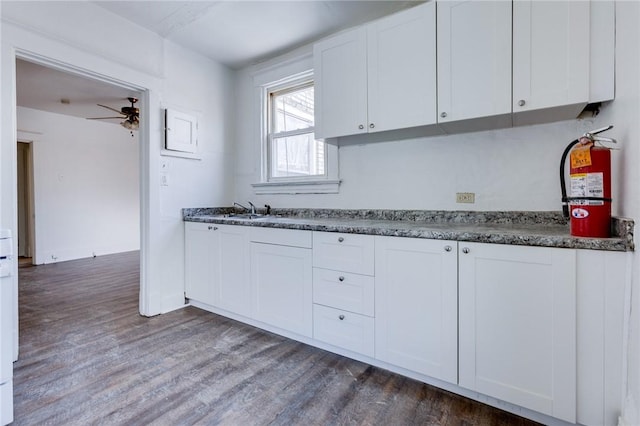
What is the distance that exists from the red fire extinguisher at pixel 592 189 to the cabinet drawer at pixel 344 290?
1.07 m

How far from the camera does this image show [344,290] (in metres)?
2.00

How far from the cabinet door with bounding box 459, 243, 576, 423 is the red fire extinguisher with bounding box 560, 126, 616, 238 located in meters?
0.16

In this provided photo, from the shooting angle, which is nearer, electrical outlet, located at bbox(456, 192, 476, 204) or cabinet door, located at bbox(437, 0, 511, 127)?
cabinet door, located at bbox(437, 0, 511, 127)

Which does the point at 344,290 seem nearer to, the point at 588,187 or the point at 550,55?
the point at 588,187

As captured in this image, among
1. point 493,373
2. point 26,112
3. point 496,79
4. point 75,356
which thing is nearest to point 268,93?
point 496,79

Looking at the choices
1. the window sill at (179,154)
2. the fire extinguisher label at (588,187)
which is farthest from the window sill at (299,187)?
the fire extinguisher label at (588,187)

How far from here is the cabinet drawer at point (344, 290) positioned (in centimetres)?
191

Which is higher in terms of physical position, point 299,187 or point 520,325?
point 299,187

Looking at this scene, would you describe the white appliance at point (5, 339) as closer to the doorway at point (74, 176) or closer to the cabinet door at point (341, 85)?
the cabinet door at point (341, 85)

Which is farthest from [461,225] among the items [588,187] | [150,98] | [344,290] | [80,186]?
[80,186]

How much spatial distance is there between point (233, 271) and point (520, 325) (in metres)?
2.08

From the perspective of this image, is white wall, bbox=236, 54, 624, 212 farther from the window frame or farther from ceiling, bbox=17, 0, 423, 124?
ceiling, bbox=17, 0, 423, 124

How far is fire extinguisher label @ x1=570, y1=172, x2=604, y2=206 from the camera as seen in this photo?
4.29 ft

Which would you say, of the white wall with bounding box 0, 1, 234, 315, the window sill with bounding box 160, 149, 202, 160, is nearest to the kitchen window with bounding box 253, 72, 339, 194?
the white wall with bounding box 0, 1, 234, 315
